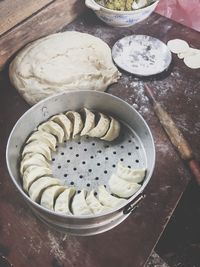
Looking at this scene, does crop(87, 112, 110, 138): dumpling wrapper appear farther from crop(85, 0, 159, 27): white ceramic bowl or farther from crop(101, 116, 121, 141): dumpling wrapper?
crop(85, 0, 159, 27): white ceramic bowl

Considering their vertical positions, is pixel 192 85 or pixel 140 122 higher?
pixel 140 122

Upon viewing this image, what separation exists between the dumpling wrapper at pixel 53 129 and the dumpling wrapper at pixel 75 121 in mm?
77

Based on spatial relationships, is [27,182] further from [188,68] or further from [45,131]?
[188,68]

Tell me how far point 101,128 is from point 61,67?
1.50ft

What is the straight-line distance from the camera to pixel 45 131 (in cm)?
165

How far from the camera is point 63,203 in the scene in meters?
1.33

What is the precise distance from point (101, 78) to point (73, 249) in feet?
3.33

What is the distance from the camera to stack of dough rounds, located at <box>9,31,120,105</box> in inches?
68.6


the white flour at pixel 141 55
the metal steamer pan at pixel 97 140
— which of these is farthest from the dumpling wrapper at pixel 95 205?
the white flour at pixel 141 55

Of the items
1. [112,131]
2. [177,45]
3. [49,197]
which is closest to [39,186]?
[49,197]

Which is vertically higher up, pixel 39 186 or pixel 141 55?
pixel 39 186

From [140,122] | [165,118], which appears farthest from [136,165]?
[165,118]

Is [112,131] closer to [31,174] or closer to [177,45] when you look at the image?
[31,174]

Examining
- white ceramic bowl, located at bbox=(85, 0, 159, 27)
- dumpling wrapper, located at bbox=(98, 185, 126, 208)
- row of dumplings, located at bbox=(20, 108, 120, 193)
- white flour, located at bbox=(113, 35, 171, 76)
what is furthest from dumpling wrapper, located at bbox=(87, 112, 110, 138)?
white ceramic bowl, located at bbox=(85, 0, 159, 27)
